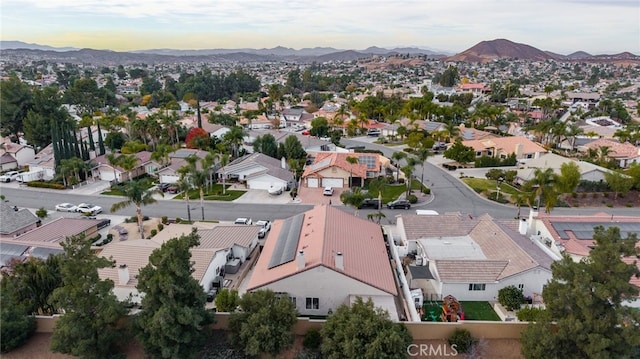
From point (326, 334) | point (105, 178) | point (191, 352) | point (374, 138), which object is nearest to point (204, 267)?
point (191, 352)

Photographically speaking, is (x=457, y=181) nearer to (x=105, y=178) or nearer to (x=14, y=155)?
(x=105, y=178)

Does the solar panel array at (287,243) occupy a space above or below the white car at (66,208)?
above

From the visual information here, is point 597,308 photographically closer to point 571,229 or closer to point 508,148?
point 571,229

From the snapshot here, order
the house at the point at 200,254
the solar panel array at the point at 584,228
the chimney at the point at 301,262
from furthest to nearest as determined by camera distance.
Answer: the solar panel array at the point at 584,228, the house at the point at 200,254, the chimney at the point at 301,262

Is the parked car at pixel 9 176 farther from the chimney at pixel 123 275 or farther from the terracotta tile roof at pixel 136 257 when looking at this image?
the chimney at pixel 123 275

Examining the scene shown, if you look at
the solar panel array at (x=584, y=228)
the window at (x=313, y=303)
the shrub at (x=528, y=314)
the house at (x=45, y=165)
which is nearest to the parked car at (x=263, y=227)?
the window at (x=313, y=303)

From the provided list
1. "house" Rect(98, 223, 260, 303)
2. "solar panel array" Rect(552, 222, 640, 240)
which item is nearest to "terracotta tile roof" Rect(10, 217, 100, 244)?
"house" Rect(98, 223, 260, 303)

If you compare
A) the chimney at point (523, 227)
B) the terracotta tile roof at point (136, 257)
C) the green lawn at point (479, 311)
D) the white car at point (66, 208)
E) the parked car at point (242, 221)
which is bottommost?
the green lawn at point (479, 311)
